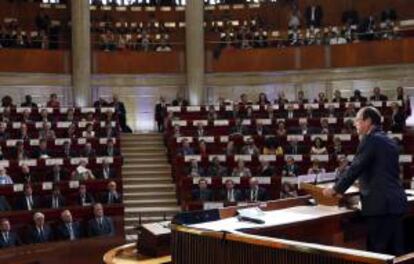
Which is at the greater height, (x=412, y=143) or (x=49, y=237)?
(x=412, y=143)

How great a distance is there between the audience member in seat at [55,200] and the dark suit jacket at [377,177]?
8297 millimetres

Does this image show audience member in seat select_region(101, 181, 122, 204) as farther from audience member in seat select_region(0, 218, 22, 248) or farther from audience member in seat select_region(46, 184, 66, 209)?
audience member in seat select_region(0, 218, 22, 248)

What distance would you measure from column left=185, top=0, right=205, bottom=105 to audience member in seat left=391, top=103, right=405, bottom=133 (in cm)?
680

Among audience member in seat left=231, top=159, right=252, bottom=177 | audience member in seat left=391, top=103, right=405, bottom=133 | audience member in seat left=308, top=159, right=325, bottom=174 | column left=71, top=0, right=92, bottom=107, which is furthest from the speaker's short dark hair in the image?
column left=71, top=0, right=92, bottom=107

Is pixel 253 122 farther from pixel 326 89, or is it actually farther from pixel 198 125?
pixel 326 89

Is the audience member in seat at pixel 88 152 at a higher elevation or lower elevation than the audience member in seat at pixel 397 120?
lower

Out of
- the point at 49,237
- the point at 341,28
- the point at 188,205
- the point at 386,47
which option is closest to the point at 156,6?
the point at 341,28

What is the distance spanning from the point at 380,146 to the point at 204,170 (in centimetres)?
966

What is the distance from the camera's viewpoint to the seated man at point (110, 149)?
14688 mm

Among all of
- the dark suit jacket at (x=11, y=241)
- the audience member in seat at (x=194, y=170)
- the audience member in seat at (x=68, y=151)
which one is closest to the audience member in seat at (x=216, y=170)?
the audience member in seat at (x=194, y=170)

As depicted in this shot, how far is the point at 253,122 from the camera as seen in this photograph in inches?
634

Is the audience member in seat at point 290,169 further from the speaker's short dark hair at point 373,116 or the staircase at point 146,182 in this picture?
the speaker's short dark hair at point 373,116

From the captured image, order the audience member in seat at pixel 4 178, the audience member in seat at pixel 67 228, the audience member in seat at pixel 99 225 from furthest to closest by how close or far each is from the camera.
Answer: the audience member in seat at pixel 4 178 < the audience member in seat at pixel 99 225 < the audience member in seat at pixel 67 228

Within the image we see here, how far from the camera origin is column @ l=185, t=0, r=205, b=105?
20.6 m
